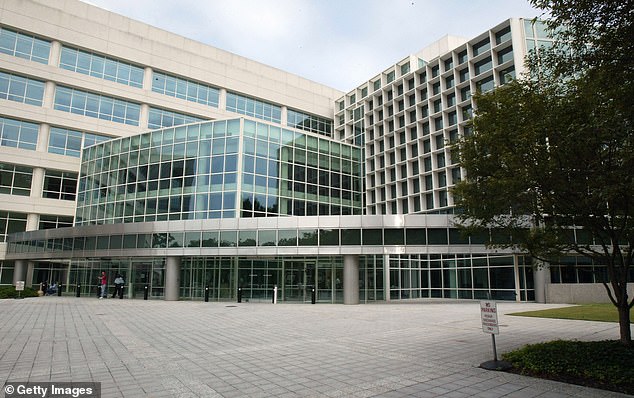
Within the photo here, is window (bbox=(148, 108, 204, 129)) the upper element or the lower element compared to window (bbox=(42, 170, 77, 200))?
upper

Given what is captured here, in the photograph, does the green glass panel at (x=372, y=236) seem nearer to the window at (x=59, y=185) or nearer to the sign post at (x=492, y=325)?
the sign post at (x=492, y=325)

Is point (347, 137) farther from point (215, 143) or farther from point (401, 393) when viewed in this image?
point (401, 393)

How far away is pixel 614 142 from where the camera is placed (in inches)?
313

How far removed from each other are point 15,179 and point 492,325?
4718cm

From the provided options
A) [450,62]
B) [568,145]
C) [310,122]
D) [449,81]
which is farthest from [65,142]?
[568,145]

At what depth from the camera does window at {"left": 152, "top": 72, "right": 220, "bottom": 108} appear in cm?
4711

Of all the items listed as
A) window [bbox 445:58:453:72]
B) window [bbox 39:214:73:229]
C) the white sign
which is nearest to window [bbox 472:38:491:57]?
window [bbox 445:58:453:72]

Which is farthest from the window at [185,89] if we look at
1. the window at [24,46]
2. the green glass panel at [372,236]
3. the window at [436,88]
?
the green glass panel at [372,236]

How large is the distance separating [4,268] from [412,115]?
1748 inches

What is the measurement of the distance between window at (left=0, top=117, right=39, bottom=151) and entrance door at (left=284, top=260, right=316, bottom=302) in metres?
31.3

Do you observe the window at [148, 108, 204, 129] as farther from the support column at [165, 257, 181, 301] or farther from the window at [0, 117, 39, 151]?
the support column at [165, 257, 181, 301]

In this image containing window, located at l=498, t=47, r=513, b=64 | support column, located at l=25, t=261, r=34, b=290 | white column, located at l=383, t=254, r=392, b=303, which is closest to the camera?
white column, located at l=383, t=254, r=392, b=303

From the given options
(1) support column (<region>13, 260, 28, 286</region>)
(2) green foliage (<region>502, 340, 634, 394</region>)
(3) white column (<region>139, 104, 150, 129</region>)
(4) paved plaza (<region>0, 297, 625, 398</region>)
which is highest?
(3) white column (<region>139, 104, 150, 129</region>)

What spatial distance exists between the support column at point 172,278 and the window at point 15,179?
2248cm
